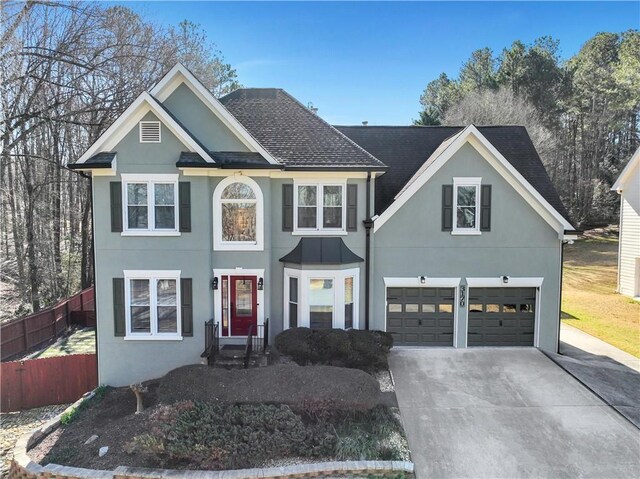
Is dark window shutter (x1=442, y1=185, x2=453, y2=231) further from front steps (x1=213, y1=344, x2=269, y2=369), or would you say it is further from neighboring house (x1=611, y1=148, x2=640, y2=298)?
neighboring house (x1=611, y1=148, x2=640, y2=298)

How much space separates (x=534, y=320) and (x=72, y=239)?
81.9ft

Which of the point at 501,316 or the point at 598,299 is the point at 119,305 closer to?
the point at 501,316

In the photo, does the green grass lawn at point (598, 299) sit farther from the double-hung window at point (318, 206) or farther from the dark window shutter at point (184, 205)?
the dark window shutter at point (184, 205)

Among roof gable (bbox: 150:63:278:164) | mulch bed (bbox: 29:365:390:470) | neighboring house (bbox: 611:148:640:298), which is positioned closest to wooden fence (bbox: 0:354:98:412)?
mulch bed (bbox: 29:365:390:470)

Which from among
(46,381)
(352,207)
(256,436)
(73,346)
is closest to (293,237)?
(352,207)

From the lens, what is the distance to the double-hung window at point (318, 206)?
12.1 metres

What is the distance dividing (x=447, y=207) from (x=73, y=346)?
1581 centimetres

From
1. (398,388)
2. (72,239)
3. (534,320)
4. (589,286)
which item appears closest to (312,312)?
(398,388)

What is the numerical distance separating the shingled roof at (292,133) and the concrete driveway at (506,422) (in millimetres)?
6533

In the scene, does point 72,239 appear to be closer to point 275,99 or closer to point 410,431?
point 275,99

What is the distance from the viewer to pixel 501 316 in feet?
41.4

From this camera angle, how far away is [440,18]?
14438 mm

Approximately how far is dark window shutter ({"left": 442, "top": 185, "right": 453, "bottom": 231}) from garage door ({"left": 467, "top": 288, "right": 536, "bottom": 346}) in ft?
7.63

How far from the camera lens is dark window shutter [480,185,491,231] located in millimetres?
12172
